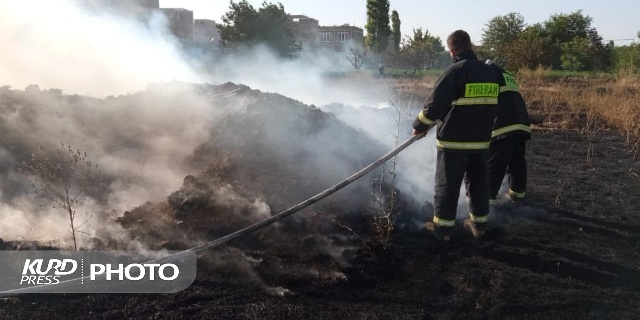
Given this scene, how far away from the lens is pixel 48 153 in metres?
6.44

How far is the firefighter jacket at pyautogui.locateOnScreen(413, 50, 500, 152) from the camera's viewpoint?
4.33m

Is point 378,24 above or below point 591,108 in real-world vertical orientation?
above

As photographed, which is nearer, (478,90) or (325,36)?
(478,90)

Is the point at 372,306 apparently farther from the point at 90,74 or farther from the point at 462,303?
the point at 90,74

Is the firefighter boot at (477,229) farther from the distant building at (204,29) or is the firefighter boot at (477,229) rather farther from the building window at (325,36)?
the building window at (325,36)

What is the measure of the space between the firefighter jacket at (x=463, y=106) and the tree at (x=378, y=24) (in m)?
37.5

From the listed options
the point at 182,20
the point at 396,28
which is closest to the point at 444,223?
the point at 182,20

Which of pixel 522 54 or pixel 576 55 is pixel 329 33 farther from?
pixel 522 54

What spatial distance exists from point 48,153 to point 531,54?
20.7 metres

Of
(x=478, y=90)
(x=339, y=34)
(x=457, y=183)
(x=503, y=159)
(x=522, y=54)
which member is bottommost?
(x=457, y=183)

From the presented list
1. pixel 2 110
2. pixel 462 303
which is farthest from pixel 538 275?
pixel 2 110

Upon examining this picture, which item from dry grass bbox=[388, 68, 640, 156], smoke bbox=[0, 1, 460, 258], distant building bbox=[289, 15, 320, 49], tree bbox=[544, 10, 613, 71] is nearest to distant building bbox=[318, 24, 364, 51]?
distant building bbox=[289, 15, 320, 49]

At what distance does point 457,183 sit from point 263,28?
22.7m

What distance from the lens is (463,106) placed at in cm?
441
